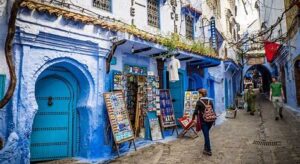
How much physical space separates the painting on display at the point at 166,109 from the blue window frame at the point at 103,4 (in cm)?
386

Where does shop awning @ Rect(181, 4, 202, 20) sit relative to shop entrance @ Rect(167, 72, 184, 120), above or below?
above

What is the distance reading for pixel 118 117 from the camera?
23.3ft

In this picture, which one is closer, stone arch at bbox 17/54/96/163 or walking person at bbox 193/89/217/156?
stone arch at bbox 17/54/96/163

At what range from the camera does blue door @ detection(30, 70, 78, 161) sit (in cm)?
635

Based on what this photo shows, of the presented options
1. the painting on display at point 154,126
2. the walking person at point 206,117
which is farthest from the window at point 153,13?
the walking person at point 206,117

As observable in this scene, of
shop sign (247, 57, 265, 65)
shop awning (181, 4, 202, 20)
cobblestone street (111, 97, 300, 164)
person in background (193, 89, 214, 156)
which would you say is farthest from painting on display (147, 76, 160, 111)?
shop sign (247, 57, 265, 65)

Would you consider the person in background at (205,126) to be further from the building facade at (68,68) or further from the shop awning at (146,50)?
the building facade at (68,68)

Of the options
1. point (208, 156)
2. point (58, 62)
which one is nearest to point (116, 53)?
point (58, 62)

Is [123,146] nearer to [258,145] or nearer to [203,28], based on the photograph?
[258,145]

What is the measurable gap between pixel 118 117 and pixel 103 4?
154 inches

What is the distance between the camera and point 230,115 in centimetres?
1423

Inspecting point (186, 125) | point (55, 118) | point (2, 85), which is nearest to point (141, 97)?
point (186, 125)

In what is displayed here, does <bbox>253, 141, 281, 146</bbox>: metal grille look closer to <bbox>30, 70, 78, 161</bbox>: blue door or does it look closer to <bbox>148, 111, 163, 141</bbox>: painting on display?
<bbox>148, 111, 163, 141</bbox>: painting on display

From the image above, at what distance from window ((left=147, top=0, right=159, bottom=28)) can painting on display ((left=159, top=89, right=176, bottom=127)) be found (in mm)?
3004
